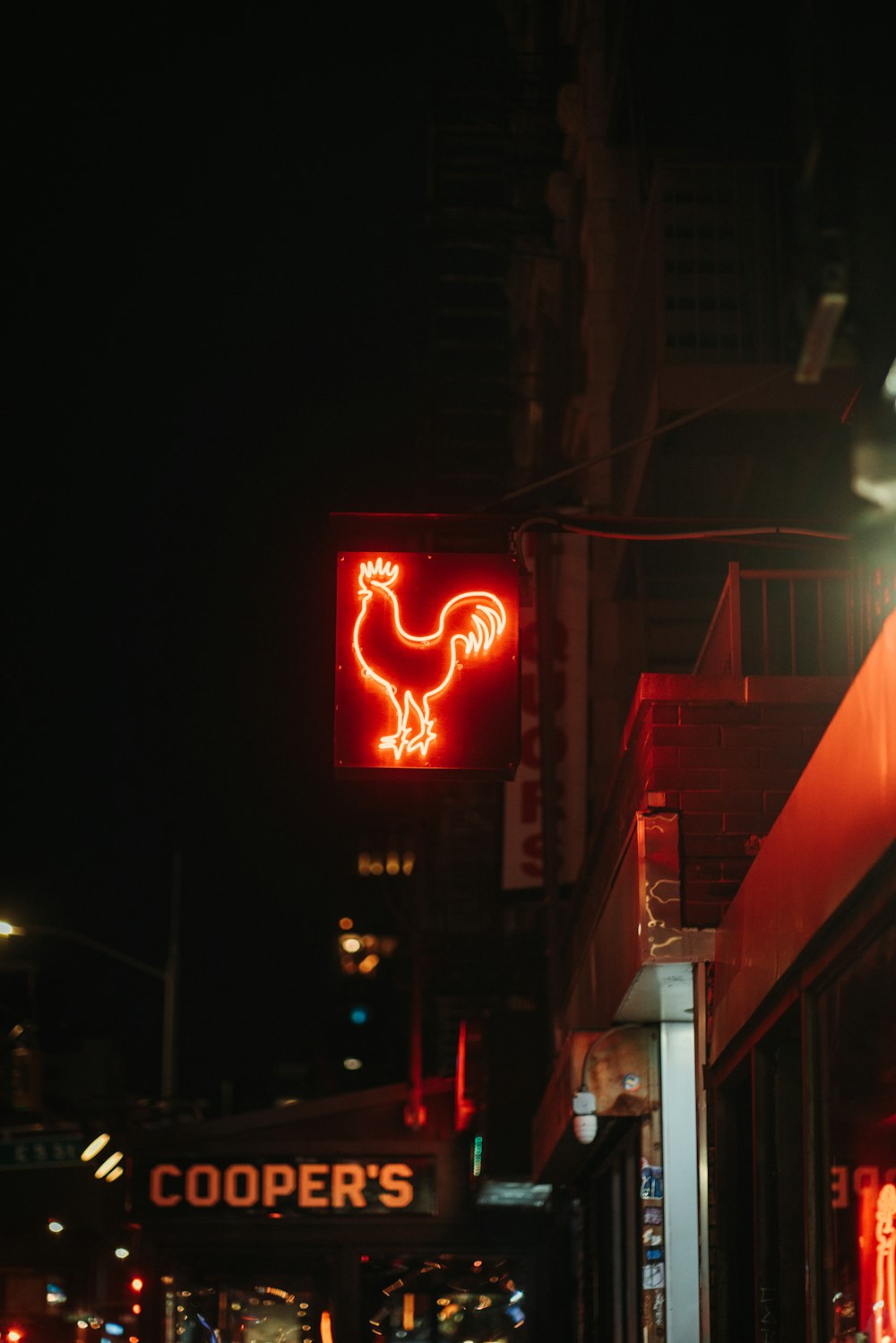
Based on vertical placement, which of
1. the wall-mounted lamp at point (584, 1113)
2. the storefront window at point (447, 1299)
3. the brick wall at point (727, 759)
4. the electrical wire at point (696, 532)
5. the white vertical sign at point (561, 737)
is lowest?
the storefront window at point (447, 1299)

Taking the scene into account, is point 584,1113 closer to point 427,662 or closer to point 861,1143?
point 427,662

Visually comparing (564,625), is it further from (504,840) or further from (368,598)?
(368,598)

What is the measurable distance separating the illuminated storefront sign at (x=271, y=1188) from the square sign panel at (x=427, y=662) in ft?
35.0

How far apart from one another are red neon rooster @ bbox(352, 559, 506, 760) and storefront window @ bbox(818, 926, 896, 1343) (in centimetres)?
362

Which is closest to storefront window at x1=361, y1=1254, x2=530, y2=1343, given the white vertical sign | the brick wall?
the white vertical sign

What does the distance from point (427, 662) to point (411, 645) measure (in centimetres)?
14

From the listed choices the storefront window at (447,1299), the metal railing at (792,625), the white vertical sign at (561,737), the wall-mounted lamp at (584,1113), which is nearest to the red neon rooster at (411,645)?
the metal railing at (792,625)

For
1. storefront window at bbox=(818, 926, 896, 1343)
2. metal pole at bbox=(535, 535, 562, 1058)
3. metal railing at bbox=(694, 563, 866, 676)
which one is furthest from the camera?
metal pole at bbox=(535, 535, 562, 1058)

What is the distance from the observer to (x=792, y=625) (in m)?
9.30

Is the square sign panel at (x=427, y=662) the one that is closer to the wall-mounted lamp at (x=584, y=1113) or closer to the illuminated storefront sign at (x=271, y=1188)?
the wall-mounted lamp at (x=584, y=1113)

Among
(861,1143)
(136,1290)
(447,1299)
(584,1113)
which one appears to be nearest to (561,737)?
(447,1299)

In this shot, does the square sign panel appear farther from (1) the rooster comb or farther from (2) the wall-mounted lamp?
(2) the wall-mounted lamp

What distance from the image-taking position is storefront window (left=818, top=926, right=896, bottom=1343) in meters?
4.89

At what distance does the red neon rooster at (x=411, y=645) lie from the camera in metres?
8.94
